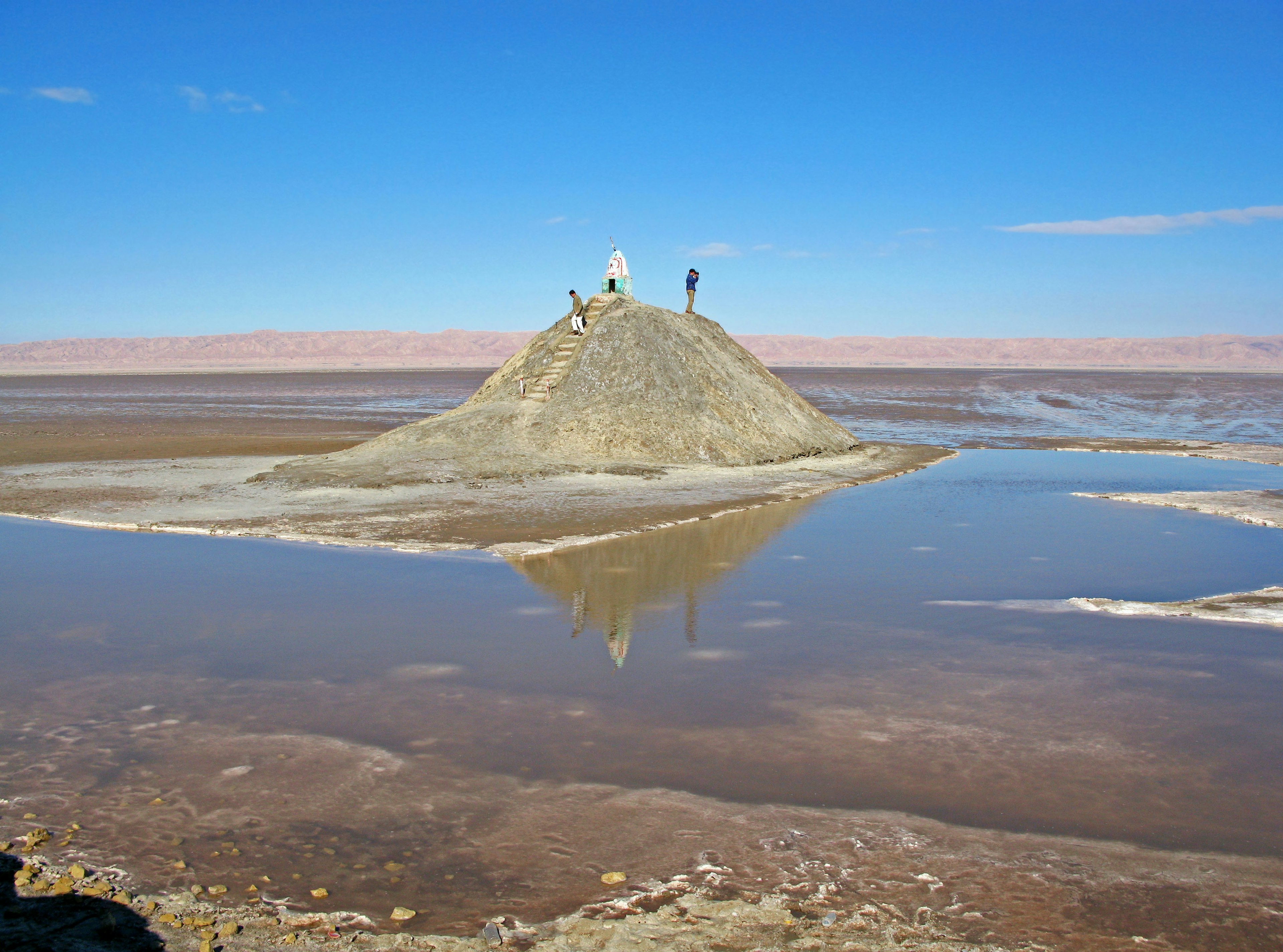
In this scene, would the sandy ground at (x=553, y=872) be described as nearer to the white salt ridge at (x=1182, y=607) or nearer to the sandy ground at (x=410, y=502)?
the white salt ridge at (x=1182, y=607)

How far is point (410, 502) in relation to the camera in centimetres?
1512

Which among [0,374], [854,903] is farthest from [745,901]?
[0,374]

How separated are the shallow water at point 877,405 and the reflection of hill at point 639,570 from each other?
18056 millimetres

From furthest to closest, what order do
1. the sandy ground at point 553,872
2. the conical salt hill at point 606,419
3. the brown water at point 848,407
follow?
the brown water at point 848,407, the conical salt hill at point 606,419, the sandy ground at point 553,872

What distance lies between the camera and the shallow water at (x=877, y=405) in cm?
3406

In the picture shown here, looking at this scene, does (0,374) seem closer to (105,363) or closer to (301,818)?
(105,363)

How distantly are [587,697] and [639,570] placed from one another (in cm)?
405

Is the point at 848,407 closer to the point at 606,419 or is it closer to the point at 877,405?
the point at 877,405

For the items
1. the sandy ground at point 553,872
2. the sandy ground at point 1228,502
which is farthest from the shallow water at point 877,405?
the sandy ground at point 553,872

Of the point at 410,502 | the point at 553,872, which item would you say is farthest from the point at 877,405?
the point at 553,872

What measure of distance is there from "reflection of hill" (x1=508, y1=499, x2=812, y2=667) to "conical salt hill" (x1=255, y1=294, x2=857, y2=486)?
19.5 ft

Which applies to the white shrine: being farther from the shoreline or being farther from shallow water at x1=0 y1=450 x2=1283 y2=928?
the shoreline

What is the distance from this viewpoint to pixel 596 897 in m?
4.15

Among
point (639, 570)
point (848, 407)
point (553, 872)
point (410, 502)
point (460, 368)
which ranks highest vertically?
point (460, 368)
